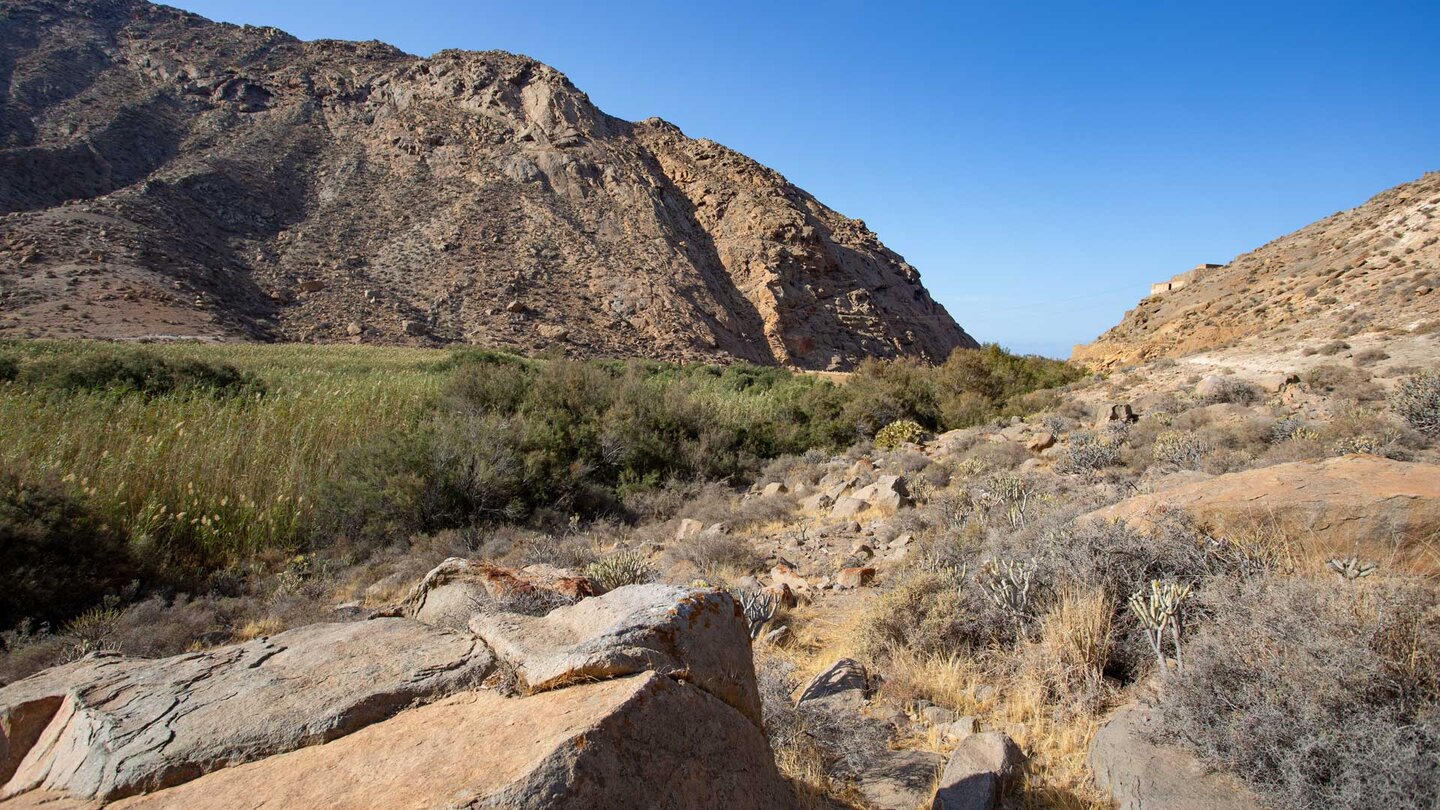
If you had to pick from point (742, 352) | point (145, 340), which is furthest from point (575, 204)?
point (145, 340)

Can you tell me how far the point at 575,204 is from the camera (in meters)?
38.8

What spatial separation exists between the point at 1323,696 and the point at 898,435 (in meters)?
9.61

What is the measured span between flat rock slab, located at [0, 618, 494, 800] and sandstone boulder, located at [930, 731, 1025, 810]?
66.2 inches

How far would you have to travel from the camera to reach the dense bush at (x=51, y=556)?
4410 mm

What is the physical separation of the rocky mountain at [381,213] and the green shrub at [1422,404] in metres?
26.7

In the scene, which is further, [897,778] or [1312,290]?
[1312,290]

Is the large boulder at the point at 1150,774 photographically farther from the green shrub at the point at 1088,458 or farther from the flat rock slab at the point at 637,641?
the green shrub at the point at 1088,458

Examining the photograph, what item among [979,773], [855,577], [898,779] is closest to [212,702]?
[898,779]

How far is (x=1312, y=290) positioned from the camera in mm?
19547

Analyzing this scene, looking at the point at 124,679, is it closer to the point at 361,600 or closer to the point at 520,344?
the point at 361,600

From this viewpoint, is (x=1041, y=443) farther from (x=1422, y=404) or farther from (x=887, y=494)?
(x=1422, y=404)

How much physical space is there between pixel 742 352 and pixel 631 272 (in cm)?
741

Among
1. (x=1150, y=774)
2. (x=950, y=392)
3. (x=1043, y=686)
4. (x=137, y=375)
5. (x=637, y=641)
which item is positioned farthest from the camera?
(x=950, y=392)

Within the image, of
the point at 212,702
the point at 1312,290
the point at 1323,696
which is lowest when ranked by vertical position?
the point at 1323,696
